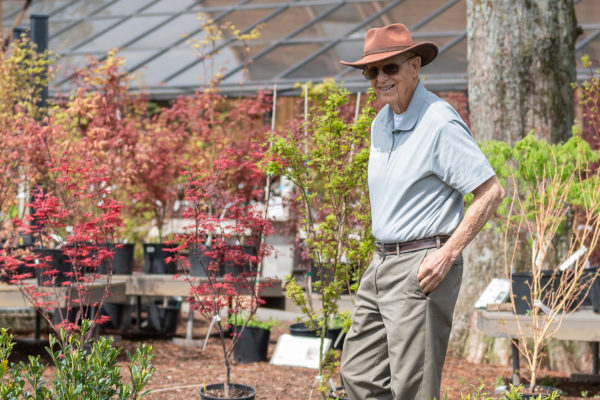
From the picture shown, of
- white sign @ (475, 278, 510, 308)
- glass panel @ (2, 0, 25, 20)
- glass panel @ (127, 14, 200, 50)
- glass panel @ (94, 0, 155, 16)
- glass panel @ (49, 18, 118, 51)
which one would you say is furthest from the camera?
glass panel @ (2, 0, 25, 20)

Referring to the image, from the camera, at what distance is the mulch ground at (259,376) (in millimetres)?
4566

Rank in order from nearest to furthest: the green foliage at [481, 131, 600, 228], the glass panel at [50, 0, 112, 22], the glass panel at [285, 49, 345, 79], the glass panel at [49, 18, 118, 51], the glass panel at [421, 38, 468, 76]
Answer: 1. the green foliage at [481, 131, 600, 228]
2. the glass panel at [421, 38, 468, 76]
3. the glass panel at [285, 49, 345, 79]
4. the glass panel at [49, 18, 118, 51]
5. the glass panel at [50, 0, 112, 22]

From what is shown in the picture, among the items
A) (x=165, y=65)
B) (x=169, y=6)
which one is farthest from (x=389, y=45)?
(x=169, y=6)

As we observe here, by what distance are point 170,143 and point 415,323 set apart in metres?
5.04

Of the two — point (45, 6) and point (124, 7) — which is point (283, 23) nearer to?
point (124, 7)

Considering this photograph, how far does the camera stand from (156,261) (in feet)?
21.9

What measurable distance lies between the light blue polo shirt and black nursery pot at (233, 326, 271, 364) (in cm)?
318

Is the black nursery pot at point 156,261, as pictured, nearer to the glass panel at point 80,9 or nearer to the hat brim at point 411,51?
the hat brim at point 411,51

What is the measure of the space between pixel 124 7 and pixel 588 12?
288 inches

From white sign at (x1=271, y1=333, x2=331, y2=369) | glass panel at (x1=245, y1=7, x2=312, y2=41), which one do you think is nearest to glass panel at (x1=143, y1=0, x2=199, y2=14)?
glass panel at (x1=245, y1=7, x2=312, y2=41)

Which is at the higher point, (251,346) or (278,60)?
(278,60)

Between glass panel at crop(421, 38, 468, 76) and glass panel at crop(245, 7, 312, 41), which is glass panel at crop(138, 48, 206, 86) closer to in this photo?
glass panel at crop(245, 7, 312, 41)

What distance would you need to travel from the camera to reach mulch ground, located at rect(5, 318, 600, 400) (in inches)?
180

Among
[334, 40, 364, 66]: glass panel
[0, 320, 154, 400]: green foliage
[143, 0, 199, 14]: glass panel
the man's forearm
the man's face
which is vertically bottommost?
[0, 320, 154, 400]: green foliage
